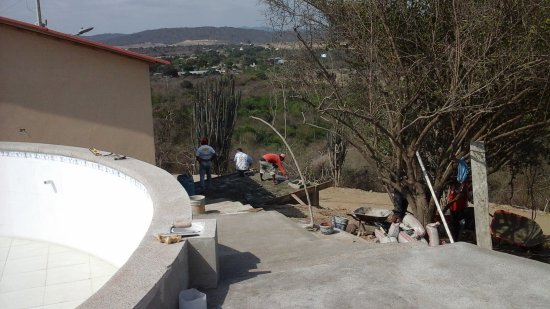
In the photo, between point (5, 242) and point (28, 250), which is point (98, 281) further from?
point (5, 242)

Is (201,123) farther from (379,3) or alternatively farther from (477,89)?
(477,89)

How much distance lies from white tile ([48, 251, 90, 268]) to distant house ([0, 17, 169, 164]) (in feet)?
14.1

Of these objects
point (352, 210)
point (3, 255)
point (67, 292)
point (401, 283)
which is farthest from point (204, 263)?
point (352, 210)

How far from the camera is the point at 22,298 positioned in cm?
636

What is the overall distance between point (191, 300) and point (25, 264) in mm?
4478

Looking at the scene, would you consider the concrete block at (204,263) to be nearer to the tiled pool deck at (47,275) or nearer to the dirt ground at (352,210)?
the tiled pool deck at (47,275)

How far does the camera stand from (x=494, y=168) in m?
11.8

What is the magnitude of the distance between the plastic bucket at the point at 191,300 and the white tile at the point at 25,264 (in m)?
4.07

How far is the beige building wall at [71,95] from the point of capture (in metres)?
10.8

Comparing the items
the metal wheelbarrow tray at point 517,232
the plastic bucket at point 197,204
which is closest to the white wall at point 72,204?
the plastic bucket at point 197,204

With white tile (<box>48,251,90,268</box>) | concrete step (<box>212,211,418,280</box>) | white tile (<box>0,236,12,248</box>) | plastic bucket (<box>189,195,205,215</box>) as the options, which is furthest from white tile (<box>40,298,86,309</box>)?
plastic bucket (<box>189,195,205,215</box>)

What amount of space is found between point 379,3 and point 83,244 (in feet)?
20.7

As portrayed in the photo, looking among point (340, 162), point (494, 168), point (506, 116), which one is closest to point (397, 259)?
point (506, 116)

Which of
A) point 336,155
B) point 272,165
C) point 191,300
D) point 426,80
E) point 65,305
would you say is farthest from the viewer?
point 336,155
